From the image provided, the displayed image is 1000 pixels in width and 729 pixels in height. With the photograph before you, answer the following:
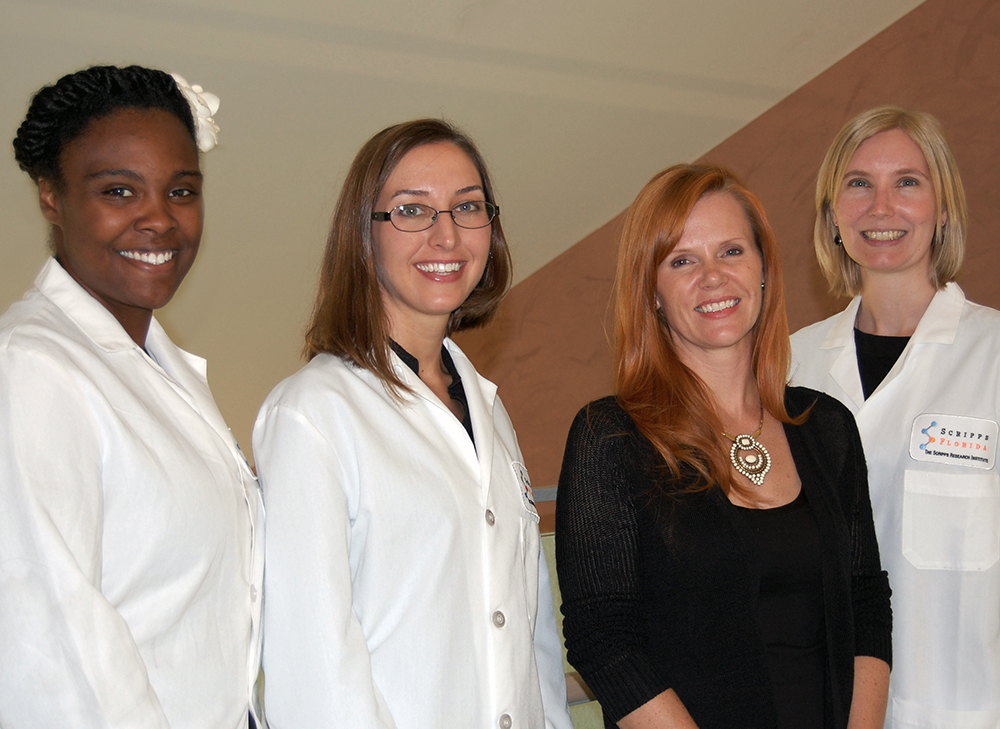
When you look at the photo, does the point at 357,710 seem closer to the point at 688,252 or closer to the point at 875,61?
the point at 688,252

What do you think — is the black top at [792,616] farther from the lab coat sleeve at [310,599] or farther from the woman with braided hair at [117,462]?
the woman with braided hair at [117,462]

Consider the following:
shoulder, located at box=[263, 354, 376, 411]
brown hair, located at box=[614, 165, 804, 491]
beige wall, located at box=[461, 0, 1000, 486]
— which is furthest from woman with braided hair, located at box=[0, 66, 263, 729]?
beige wall, located at box=[461, 0, 1000, 486]

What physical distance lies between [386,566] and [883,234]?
1365mm

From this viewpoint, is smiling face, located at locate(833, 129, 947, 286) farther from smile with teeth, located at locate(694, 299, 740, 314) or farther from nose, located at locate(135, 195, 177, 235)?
nose, located at locate(135, 195, 177, 235)

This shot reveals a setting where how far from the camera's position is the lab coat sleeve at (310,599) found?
125 cm

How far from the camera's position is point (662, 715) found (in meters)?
1.39

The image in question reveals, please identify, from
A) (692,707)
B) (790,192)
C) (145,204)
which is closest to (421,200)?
(145,204)

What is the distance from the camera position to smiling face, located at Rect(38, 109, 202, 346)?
124 centimetres

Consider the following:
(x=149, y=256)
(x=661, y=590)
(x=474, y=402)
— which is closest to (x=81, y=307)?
(x=149, y=256)

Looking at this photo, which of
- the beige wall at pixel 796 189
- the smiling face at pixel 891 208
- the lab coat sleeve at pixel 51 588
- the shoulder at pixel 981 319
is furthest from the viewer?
the beige wall at pixel 796 189

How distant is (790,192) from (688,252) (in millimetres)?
3323

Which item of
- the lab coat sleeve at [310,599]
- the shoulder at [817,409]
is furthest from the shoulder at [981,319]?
the lab coat sleeve at [310,599]

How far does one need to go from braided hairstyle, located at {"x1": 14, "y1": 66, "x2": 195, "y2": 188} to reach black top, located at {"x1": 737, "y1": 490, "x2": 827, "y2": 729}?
110 cm

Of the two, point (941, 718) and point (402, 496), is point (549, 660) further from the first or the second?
point (941, 718)
